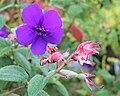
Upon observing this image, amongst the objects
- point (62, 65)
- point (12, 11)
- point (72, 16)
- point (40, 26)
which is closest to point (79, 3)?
point (72, 16)

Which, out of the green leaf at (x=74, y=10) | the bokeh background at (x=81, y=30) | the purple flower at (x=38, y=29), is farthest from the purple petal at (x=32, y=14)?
the green leaf at (x=74, y=10)

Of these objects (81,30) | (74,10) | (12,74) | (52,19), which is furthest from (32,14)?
(81,30)

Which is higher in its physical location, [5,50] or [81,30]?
[5,50]

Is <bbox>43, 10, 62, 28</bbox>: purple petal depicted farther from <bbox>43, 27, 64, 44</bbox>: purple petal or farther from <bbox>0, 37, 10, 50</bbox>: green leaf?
<bbox>0, 37, 10, 50</bbox>: green leaf

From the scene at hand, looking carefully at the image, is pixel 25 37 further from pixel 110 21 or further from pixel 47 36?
pixel 110 21

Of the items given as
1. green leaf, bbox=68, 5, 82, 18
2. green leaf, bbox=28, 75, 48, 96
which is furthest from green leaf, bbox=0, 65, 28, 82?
green leaf, bbox=68, 5, 82, 18

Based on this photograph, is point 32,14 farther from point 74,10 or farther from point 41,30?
point 74,10
